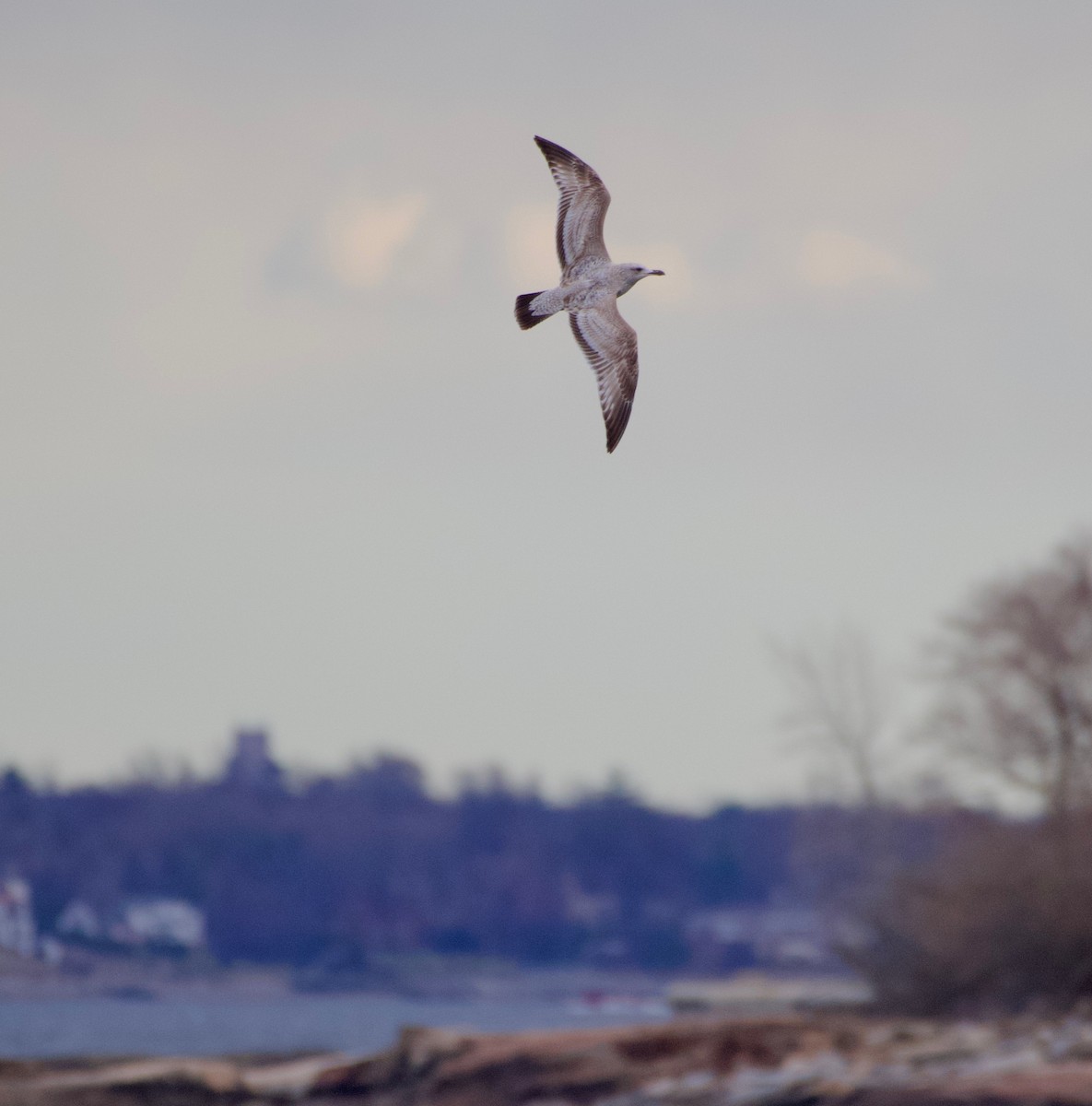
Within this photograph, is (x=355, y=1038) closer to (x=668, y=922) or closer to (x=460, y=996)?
(x=460, y=996)

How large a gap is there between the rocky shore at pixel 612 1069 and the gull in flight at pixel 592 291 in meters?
10.1

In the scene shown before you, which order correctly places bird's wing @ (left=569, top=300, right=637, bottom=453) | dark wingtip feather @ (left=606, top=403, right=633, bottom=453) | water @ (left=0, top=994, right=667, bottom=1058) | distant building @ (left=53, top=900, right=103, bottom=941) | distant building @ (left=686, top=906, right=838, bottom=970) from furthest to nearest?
distant building @ (left=53, top=900, right=103, bottom=941)
distant building @ (left=686, top=906, right=838, bottom=970)
water @ (left=0, top=994, right=667, bottom=1058)
bird's wing @ (left=569, top=300, right=637, bottom=453)
dark wingtip feather @ (left=606, top=403, right=633, bottom=453)

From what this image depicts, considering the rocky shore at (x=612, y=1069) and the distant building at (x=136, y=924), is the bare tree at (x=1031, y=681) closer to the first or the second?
the rocky shore at (x=612, y=1069)

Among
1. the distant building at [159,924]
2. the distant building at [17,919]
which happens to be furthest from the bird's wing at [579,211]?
the distant building at [159,924]

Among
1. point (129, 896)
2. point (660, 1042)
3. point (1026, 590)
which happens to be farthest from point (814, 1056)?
point (129, 896)

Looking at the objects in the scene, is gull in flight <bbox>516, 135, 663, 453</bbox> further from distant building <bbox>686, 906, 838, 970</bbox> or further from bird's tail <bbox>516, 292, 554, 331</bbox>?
distant building <bbox>686, 906, 838, 970</bbox>

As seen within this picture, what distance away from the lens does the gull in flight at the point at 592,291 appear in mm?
15891

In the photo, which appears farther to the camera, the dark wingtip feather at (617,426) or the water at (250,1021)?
the water at (250,1021)

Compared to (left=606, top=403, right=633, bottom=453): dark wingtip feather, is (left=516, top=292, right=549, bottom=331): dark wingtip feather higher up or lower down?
higher up

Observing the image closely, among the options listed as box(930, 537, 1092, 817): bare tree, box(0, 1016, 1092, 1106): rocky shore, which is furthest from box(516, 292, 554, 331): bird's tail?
box(930, 537, 1092, 817): bare tree

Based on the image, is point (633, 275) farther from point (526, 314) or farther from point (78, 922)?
point (78, 922)

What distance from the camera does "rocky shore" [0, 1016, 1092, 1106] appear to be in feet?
81.3

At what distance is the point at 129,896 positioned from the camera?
122500mm

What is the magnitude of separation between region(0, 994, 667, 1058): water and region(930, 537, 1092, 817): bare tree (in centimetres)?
1189
